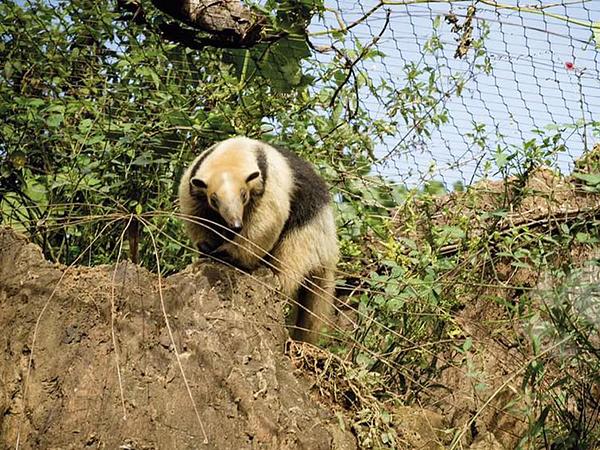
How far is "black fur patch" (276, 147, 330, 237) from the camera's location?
5.60 m

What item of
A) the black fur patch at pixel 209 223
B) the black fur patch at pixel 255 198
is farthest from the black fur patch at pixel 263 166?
the black fur patch at pixel 209 223

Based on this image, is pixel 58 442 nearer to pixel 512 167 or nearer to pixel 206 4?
pixel 206 4

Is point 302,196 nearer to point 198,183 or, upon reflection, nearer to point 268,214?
point 268,214

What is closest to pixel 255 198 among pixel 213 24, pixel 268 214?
pixel 268 214

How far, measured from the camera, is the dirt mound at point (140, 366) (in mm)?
4016

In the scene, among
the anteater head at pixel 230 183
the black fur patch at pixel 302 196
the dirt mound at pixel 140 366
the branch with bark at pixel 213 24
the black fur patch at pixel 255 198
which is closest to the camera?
the dirt mound at pixel 140 366

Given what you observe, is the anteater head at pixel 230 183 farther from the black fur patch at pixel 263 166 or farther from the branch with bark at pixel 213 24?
the branch with bark at pixel 213 24

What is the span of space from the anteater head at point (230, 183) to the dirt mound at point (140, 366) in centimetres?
56

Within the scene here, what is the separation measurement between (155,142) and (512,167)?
2.33 metres

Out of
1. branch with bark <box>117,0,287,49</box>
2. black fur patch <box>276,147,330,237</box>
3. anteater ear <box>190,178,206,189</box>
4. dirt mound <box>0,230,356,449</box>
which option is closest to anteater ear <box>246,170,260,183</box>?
anteater ear <box>190,178,206,189</box>

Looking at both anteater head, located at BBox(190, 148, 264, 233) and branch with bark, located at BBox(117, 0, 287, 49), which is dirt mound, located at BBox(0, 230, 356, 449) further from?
branch with bark, located at BBox(117, 0, 287, 49)

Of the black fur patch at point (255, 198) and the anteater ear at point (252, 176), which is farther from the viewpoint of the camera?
the black fur patch at point (255, 198)

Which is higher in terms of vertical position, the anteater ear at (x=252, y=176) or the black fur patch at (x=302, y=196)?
the anteater ear at (x=252, y=176)

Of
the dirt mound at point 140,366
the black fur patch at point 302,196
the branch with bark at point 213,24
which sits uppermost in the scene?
the branch with bark at point 213,24
